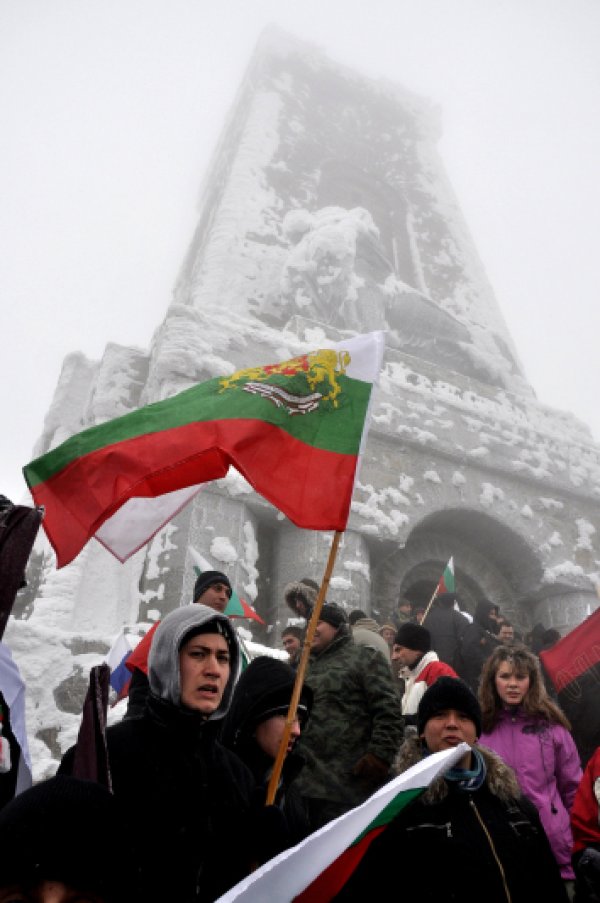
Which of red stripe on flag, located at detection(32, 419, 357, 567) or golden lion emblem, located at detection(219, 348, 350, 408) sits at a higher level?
golden lion emblem, located at detection(219, 348, 350, 408)

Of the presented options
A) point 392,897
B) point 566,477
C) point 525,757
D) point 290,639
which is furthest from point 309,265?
point 392,897

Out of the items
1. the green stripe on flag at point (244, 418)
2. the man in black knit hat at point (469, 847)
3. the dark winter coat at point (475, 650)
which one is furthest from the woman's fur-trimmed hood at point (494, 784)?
the dark winter coat at point (475, 650)

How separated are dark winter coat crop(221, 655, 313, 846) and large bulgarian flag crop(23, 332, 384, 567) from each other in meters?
0.61

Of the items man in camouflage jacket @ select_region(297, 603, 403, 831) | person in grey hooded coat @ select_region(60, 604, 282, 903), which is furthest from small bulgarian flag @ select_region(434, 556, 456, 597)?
person in grey hooded coat @ select_region(60, 604, 282, 903)

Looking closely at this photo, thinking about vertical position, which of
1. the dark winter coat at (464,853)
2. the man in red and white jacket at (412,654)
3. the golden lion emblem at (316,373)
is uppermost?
the golden lion emblem at (316,373)

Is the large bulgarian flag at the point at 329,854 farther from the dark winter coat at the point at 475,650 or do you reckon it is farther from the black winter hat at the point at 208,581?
the dark winter coat at the point at 475,650

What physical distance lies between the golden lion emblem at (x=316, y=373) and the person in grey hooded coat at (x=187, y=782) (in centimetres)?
144

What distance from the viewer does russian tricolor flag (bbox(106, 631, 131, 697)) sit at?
4.81 m

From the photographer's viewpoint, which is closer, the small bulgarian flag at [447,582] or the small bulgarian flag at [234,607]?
the small bulgarian flag at [234,607]

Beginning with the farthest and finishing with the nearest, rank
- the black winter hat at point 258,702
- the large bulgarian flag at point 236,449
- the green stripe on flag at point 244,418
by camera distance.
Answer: the green stripe on flag at point 244,418 < the large bulgarian flag at point 236,449 < the black winter hat at point 258,702

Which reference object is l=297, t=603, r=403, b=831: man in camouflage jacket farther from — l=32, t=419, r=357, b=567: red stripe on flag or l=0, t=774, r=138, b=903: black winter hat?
l=0, t=774, r=138, b=903: black winter hat

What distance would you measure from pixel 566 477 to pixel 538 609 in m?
2.02

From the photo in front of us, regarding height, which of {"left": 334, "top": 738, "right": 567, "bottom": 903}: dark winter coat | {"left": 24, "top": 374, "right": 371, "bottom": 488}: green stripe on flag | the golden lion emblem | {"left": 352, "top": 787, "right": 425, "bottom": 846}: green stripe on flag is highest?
the golden lion emblem

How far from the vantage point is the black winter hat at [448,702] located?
8.28ft
